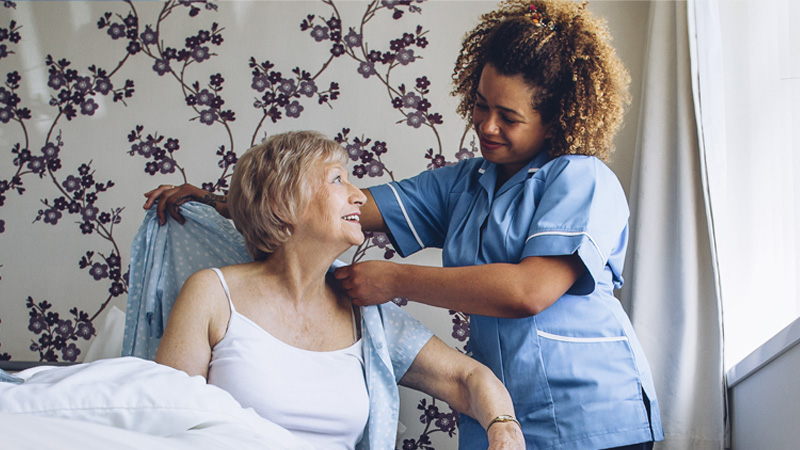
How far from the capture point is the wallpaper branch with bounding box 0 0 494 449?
2262mm

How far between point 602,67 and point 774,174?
494 millimetres

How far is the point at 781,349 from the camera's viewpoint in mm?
1478

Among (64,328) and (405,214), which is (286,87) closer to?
(405,214)

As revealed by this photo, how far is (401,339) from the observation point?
1551 millimetres

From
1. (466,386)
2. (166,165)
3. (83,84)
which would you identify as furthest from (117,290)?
(466,386)

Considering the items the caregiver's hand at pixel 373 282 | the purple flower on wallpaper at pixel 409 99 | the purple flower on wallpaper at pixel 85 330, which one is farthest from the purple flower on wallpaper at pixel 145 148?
the caregiver's hand at pixel 373 282

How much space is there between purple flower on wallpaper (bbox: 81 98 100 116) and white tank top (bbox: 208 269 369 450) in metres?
1.22

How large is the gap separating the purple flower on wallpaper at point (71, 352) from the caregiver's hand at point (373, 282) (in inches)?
50.7

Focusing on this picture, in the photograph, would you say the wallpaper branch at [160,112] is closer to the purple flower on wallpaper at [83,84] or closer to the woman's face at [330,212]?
the purple flower on wallpaper at [83,84]

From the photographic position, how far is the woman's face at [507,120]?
153 cm

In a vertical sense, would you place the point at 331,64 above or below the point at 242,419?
above

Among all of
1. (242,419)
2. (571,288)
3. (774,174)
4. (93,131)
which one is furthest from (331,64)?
(242,419)

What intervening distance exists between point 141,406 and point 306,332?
584 millimetres

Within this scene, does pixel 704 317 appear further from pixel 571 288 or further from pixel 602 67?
pixel 602 67
